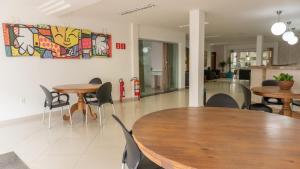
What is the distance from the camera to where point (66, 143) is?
3.45 metres

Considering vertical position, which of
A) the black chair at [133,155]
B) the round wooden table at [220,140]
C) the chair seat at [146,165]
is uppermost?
the round wooden table at [220,140]

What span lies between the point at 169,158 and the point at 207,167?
210 millimetres

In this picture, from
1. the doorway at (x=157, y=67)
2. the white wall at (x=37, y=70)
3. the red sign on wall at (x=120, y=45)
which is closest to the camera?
the white wall at (x=37, y=70)

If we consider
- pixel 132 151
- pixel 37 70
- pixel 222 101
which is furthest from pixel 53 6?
pixel 132 151

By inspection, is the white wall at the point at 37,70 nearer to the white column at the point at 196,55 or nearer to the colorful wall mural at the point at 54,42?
the colorful wall mural at the point at 54,42

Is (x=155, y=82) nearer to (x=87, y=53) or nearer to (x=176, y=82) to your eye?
(x=176, y=82)

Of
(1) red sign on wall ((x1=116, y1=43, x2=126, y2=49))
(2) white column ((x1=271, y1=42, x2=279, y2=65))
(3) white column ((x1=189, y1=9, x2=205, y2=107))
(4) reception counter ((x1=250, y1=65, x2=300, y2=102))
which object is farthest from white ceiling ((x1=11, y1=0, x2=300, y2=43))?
(2) white column ((x1=271, y1=42, x2=279, y2=65))

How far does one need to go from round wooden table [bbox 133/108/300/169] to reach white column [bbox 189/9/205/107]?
3.34 m

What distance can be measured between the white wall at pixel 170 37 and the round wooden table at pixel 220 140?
5863mm

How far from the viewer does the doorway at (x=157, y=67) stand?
26.2ft

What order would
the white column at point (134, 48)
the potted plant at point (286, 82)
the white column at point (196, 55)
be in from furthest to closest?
1. the white column at point (134, 48)
2. the white column at point (196, 55)
3. the potted plant at point (286, 82)

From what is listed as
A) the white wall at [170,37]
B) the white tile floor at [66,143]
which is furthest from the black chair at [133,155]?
the white wall at [170,37]

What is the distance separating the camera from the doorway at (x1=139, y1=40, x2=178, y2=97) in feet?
26.2

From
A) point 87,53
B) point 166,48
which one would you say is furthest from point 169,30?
point 87,53
